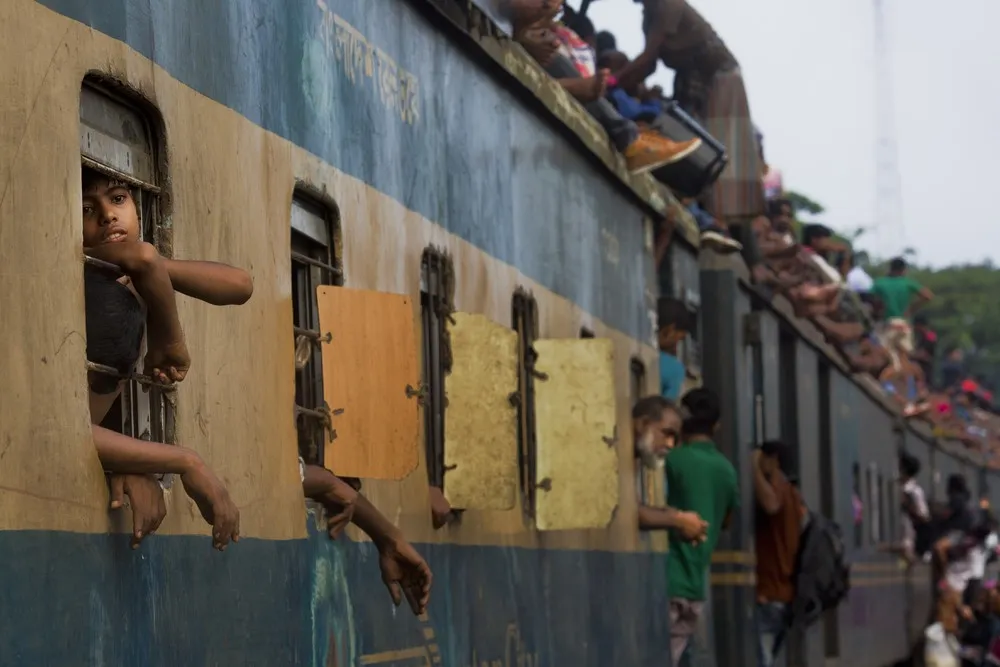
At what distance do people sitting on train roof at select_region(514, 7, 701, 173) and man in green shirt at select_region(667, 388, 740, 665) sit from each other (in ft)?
4.60

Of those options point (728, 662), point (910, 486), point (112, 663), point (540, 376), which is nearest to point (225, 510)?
point (112, 663)

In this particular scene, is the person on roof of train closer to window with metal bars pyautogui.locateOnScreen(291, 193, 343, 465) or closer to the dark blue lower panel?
the dark blue lower panel

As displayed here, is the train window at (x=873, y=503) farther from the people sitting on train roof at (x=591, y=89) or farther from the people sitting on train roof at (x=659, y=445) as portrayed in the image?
the people sitting on train roof at (x=659, y=445)

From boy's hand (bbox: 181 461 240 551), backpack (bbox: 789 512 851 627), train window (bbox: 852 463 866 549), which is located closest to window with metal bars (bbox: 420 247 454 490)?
boy's hand (bbox: 181 461 240 551)

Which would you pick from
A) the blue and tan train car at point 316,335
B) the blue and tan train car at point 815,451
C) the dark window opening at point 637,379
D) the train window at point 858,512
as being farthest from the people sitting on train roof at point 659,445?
the train window at point 858,512

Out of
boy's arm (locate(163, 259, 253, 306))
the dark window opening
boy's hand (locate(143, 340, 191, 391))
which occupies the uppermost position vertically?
the dark window opening

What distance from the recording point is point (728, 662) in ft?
51.1

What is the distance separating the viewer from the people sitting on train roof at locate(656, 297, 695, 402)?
14617 mm

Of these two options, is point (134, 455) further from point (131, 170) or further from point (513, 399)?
point (513, 399)

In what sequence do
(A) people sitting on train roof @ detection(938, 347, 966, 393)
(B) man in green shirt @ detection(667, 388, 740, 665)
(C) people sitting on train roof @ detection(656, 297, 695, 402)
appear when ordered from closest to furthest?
(B) man in green shirt @ detection(667, 388, 740, 665), (C) people sitting on train roof @ detection(656, 297, 695, 402), (A) people sitting on train roof @ detection(938, 347, 966, 393)

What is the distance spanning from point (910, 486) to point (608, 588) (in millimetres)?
17328

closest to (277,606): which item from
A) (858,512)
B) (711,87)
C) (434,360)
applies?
(434,360)

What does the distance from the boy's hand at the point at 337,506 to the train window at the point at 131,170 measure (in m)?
1.45

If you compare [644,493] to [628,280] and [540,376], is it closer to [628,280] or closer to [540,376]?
[628,280]
